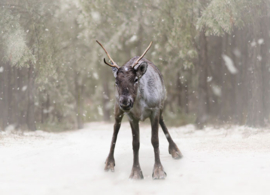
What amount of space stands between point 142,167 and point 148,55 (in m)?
9.55

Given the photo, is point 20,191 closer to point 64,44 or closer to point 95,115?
point 64,44

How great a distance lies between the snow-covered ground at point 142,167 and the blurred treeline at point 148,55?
3.30 metres

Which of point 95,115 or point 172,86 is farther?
point 95,115

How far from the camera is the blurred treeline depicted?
12445 mm

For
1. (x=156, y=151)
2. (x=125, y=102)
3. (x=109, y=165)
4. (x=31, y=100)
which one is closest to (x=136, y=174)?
(x=156, y=151)

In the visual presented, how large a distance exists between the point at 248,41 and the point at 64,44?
7889 millimetres

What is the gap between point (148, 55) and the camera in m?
15.9

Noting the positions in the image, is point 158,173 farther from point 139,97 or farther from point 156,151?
point 139,97

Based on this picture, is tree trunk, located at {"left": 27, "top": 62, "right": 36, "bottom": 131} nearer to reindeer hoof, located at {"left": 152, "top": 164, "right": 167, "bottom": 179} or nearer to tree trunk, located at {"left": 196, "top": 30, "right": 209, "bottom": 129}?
tree trunk, located at {"left": 196, "top": 30, "right": 209, "bottom": 129}

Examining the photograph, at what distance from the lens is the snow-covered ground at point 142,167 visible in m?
5.64

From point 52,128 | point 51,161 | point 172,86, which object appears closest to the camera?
point 51,161

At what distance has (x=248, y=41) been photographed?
12820mm

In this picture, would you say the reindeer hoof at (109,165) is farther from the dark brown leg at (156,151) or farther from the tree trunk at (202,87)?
the tree trunk at (202,87)

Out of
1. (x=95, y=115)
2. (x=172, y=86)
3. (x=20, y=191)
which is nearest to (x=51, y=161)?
(x=20, y=191)
